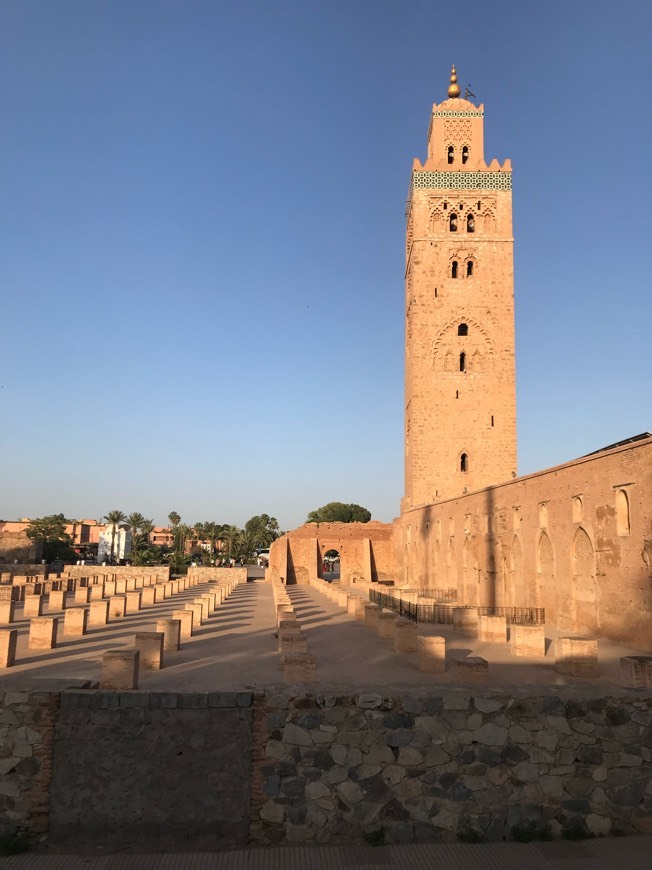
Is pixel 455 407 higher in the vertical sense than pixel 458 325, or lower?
lower

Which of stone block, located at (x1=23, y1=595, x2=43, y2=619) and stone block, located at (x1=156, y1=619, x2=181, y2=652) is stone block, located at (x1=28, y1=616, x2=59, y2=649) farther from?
stone block, located at (x1=23, y1=595, x2=43, y2=619)

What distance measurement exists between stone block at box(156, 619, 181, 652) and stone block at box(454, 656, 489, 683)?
15.1 ft

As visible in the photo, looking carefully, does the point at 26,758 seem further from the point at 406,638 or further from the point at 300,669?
the point at 406,638

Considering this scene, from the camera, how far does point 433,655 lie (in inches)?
330

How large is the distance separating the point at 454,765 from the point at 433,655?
5.15 ft

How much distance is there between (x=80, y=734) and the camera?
22.6 ft

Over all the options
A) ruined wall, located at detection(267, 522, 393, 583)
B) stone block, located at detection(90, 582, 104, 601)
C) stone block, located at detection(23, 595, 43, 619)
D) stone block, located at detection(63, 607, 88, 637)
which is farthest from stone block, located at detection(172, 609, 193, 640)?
ruined wall, located at detection(267, 522, 393, 583)

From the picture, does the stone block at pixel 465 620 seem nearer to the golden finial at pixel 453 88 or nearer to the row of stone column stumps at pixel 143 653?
the row of stone column stumps at pixel 143 653

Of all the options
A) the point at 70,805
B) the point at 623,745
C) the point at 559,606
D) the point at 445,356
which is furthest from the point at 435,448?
the point at 70,805

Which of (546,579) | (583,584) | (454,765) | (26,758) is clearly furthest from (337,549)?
(26,758)

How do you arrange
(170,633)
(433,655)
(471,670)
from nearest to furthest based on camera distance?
(471,670), (433,655), (170,633)

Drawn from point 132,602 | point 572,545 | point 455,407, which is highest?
point 455,407

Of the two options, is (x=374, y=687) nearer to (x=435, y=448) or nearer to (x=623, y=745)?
(x=623, y=745)

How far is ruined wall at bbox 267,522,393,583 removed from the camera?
31.5 meters
